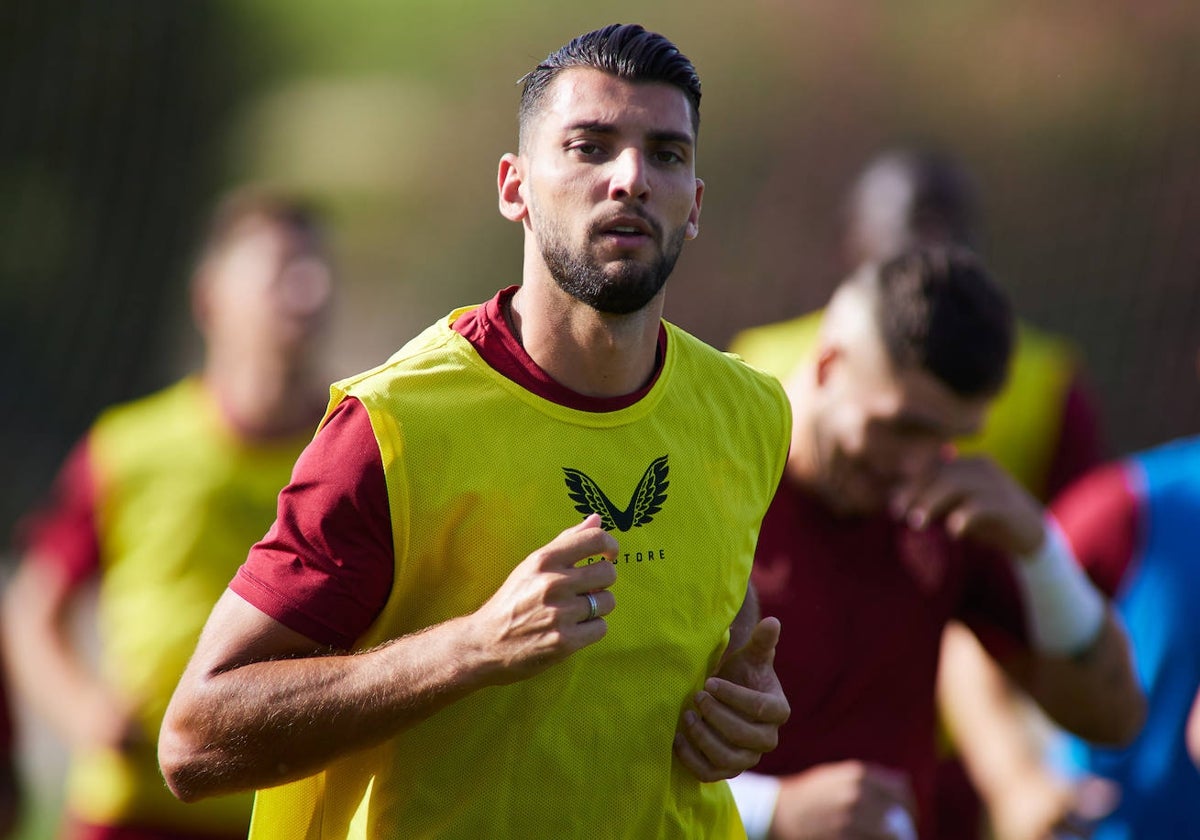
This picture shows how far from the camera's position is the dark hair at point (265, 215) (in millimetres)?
6082

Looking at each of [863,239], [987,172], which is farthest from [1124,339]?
[863,239]

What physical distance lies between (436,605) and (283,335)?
329 cm

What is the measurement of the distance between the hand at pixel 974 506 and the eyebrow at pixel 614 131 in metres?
1.23

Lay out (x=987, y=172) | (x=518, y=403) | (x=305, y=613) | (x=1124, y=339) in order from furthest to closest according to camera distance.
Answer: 1. (x=987, y=172)
2. (x=1124, y=339)
3. (x=518, y=403)
4. (x=305, y=613)

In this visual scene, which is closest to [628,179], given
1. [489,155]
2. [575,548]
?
[575,548]

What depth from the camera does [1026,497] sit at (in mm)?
3672

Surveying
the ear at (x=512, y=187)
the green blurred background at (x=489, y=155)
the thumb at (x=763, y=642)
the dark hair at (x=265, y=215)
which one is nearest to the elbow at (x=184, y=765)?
the thumb at (x=763, y=642)

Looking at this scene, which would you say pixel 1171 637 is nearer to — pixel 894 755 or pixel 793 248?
pixel 894 755

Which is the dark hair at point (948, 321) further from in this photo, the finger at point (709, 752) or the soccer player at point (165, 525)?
the soccer player at point (165, 525)

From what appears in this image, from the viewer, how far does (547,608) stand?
2.30 meters

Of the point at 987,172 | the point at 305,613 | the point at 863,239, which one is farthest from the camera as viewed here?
the point at 987,172

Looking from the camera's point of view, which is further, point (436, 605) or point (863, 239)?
point (863, 239)

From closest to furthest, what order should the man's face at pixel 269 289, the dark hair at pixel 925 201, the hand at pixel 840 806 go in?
the hand at pixel 840 806
the man's face at pixel 269 289
the dark hair at pixel 925 201

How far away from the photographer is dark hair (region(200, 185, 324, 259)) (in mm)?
6082
